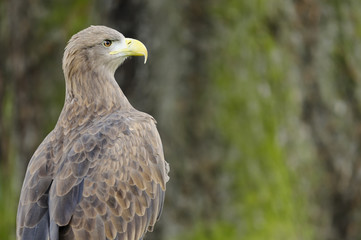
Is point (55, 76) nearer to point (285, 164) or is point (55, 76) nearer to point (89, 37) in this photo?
point (285, 164)

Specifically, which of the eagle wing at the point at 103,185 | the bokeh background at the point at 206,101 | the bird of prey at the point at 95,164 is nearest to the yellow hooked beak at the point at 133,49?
the bird of prey at the point at 95,164

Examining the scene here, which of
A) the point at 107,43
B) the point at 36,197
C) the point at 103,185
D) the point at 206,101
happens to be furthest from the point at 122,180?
the point at 206,101

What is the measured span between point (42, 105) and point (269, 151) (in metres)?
3.81

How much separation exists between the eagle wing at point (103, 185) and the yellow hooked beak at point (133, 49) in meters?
0.51

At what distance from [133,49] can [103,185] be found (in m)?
1.25

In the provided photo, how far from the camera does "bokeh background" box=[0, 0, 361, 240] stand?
1222cm

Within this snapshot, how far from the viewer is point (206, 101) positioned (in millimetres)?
12430

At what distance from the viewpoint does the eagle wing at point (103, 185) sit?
252 inches

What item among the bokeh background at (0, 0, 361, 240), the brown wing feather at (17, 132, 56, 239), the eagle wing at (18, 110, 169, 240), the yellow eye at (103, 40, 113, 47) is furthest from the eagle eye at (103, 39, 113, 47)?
the bokeh background at (0, 0, 361, 240)

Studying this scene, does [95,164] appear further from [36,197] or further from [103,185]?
[36,197]

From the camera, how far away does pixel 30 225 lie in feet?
21.0

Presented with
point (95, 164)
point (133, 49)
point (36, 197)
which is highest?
point (133, 49)

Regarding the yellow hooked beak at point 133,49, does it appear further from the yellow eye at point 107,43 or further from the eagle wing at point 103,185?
the eagle wing at point 103,185

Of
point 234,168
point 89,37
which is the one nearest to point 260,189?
point 234,168
